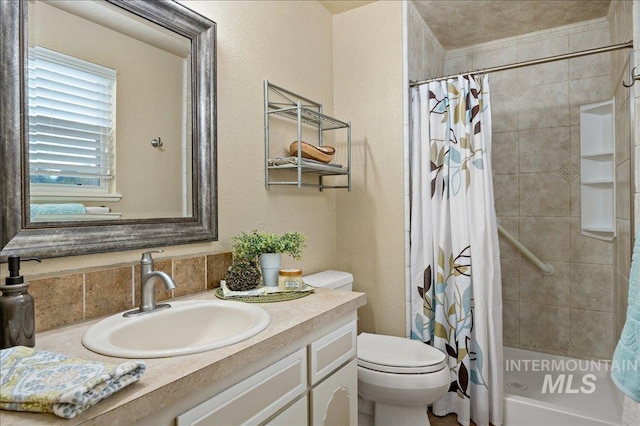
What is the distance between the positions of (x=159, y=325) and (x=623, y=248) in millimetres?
2314

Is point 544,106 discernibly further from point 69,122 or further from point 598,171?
point 69,122

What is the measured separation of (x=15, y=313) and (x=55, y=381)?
12.3 inches

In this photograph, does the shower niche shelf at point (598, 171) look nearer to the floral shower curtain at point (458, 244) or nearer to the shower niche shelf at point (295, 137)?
the floral shower curtain at point (458, 244)

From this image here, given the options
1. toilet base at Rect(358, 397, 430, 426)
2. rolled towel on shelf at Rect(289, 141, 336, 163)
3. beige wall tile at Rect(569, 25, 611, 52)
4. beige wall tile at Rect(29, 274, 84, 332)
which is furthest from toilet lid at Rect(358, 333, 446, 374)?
beige wall tile at Rect(569, 25, 611, 52)

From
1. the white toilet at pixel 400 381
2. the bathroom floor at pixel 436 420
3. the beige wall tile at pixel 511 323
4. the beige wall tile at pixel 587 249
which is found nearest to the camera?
the white toilet at pixel 400 381

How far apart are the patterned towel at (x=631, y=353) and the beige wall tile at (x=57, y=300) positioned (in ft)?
5.37

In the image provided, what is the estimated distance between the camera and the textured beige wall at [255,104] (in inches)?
63.6

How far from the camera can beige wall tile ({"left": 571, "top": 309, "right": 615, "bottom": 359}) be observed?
2518 mm

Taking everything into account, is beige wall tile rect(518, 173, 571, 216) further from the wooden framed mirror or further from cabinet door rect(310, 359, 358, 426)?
the wooden framed mirror

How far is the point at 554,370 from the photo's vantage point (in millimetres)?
2549

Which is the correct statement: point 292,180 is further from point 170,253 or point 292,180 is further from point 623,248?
→ point 623,248

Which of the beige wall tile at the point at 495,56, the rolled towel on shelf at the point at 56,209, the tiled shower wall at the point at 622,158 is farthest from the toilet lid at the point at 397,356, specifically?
the beige wall tile at the point at 495,56

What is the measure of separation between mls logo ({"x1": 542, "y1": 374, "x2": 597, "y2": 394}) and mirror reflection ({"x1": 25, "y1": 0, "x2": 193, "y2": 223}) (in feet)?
7.63

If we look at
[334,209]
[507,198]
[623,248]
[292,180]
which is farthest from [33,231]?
[507,198]
